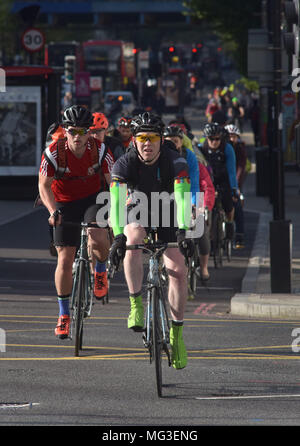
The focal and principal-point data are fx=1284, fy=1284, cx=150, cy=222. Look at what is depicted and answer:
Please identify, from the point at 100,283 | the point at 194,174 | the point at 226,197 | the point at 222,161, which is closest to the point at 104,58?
the point at 226,197

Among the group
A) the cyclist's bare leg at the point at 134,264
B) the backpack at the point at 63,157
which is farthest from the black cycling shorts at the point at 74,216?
the cyclist's bare leg at the point at 134,264

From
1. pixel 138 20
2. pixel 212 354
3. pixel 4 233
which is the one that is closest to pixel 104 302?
pixel 212 354

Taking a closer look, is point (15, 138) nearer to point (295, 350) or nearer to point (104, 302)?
point (104, 302)

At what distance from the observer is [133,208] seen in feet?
29.0

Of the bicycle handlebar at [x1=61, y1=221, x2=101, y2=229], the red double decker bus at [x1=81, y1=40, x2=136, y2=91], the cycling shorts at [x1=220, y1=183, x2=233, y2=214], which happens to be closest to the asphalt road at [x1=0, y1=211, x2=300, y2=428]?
the bicycle handlebar at [x1=61, y1=221, x2=101, y2=229]

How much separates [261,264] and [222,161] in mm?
1388

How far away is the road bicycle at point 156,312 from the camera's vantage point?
8.14m

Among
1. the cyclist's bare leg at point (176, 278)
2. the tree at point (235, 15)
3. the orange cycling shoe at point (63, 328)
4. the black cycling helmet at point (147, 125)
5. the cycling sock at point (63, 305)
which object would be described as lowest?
the orange cycling shoe at point (63, 328)

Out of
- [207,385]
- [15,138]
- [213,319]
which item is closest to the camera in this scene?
[207,385]

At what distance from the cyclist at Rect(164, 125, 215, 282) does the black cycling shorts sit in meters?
2.35

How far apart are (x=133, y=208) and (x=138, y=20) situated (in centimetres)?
15338

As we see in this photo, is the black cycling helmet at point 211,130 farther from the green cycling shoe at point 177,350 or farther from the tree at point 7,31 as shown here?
the tree at point 7,31

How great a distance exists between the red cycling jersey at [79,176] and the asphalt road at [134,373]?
1.21 meters
